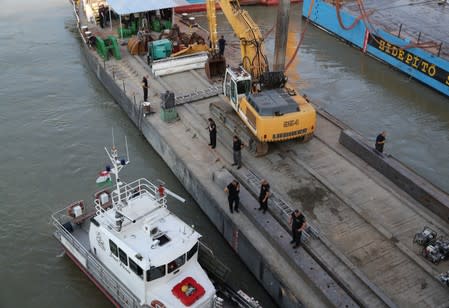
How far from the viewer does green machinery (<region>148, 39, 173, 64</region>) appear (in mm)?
22234

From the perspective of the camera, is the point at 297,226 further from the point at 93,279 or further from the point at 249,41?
the point at 249,41

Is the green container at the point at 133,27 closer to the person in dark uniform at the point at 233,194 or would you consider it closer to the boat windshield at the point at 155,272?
the person in dark uniform at the point at 233,194

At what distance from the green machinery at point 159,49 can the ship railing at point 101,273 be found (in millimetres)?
11129

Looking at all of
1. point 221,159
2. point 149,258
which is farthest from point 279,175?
point 149,258

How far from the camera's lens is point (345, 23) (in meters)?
28.5

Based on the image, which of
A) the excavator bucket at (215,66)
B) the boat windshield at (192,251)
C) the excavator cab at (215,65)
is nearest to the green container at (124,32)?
the excavator bucket at (215,66)

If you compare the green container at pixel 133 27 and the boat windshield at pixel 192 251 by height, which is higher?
the green container at pixel 133 27

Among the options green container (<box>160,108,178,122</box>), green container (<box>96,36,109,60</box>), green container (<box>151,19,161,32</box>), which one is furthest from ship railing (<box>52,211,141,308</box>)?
green container (<box>151,19,161,32</box>)

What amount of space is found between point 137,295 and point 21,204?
22.6 feet

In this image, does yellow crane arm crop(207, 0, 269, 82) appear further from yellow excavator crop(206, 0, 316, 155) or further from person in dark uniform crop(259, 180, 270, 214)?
person in dark uniform crop(259, 180, 270, 214)

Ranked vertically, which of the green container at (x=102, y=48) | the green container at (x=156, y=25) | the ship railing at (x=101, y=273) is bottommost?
the ship railing at (x=101, y=273)

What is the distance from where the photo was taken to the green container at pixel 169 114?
18.2 meters

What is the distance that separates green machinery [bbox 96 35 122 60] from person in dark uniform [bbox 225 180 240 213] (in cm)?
1276

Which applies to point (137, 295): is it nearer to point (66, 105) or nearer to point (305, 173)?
point (305, 173)
